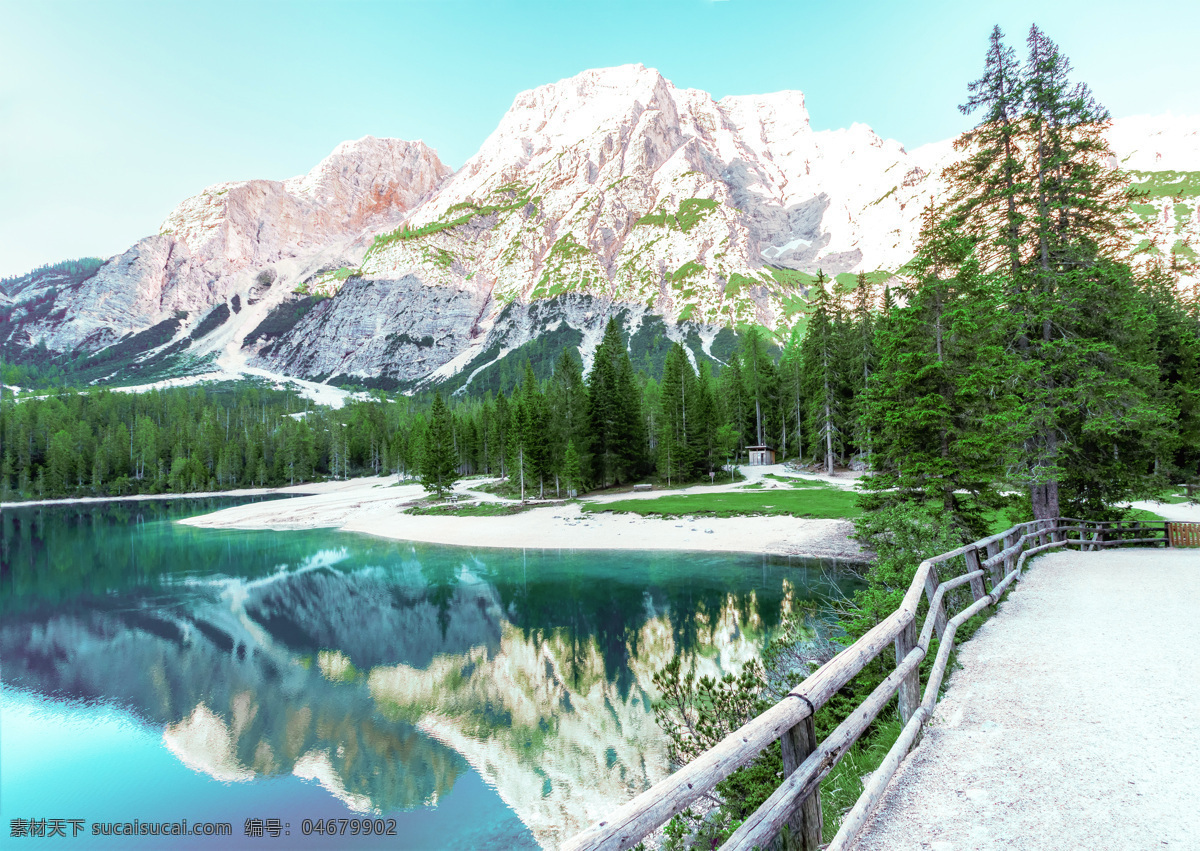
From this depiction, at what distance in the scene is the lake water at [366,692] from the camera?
35.3 ft

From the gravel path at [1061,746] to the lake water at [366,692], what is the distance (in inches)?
264

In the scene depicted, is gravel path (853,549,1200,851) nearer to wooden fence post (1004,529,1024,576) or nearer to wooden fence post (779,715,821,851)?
wooden fence post (779,715,821,851)

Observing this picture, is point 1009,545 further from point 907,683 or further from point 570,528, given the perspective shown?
point 570,528

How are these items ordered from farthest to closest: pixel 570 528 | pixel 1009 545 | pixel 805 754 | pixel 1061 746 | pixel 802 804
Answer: pixel 570 528, pixel 1009 545, pixel 1061 746, pixel 805 754, pixel 802 804

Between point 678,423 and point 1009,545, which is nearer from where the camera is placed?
point 1009,545

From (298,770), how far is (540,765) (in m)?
5.60

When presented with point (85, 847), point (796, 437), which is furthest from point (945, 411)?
point (796, 437)

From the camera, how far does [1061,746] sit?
492cm

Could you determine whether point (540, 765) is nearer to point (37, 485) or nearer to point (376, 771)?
point (376, 771)

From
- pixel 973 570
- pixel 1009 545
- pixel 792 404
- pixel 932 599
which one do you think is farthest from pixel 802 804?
pixel 792 404

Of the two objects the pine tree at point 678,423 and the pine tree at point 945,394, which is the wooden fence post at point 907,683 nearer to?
the pine tree at point 945,394

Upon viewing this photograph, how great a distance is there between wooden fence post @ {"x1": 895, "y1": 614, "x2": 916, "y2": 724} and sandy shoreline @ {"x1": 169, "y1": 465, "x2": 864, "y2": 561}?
22420 millimetres

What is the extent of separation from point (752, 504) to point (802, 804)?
37541 millimetres

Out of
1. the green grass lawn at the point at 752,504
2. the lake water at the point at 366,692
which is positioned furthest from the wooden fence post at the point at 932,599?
the green grass lawn at the point at 752,504
